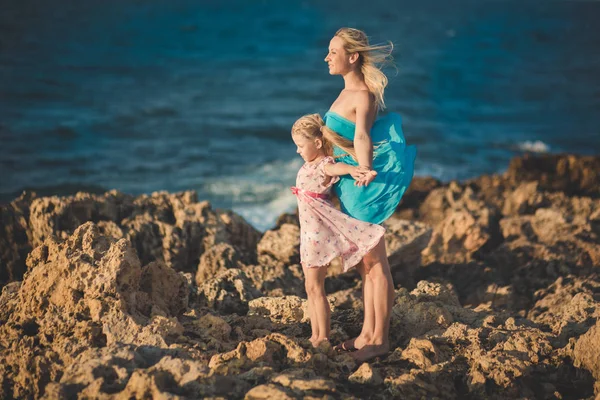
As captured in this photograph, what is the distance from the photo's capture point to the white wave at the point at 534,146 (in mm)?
22250

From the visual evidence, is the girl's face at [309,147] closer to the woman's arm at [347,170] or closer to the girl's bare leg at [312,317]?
the woman's arm at [347,170]

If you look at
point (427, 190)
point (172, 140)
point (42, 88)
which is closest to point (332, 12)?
point (42, 88)

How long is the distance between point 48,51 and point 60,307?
28.8 m

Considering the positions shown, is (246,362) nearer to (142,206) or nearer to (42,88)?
(142,206)

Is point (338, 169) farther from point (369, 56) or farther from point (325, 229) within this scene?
point (369, 56)

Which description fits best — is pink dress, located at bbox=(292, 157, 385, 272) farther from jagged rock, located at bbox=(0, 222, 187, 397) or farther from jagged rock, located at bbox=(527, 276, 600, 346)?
jagged rock, located at bbox=(527, 276, 600, 346)

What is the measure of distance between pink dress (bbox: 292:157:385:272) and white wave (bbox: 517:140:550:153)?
17990 millimetres

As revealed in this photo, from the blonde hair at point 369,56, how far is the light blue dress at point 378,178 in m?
0.25

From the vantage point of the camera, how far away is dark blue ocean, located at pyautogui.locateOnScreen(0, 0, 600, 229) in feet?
62.9

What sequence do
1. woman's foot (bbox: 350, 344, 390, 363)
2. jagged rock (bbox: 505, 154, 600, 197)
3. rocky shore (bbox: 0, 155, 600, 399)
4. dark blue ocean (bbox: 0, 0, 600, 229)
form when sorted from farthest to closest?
dark blue ocean (bbox: 0, 0, 600, 229), jagged rock (bbox: 505, 154, 600, 197), woman's foot (bbox: 350, 344, 390, 363), rocky shore (bbox: 0, 155, 600, 399)

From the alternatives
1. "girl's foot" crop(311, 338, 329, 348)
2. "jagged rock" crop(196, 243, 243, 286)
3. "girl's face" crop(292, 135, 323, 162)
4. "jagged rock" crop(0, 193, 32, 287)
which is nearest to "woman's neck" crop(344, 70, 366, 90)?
"girl's face" crop(292, 135, 323, 162)

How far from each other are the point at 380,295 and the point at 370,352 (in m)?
0.36

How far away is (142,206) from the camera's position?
8250 mm

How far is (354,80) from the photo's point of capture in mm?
5148
